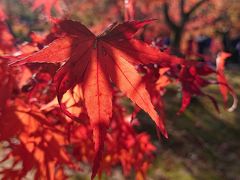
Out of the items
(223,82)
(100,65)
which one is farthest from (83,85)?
(223,82)

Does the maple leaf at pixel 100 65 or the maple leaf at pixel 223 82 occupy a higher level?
the maple leaf at pixel 100 65

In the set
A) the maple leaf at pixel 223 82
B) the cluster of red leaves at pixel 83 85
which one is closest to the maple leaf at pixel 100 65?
the cluster of red leaves at pixel 83 85

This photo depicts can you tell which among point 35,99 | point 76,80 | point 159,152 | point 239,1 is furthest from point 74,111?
point 239,1

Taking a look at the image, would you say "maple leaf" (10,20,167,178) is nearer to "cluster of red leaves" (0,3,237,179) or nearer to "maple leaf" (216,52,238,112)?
"cluster of red leaves" (0,3,237,179)

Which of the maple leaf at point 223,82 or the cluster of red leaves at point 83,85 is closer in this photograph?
the cluster of red leaves at point 83,85

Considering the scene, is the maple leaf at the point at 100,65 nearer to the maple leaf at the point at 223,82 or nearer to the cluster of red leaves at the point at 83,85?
the cluster of red leaves at the point at 83,85

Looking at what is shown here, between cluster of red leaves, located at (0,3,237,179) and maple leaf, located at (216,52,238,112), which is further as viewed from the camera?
maple leaf, located at (216,52,238,112)

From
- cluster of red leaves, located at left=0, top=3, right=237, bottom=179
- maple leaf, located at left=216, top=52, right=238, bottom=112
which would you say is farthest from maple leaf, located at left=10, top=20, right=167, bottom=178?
maple leaf, located at left=216, top=52, right=238, bottom=112

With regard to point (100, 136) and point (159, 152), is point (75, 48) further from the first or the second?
point (159, 152)
